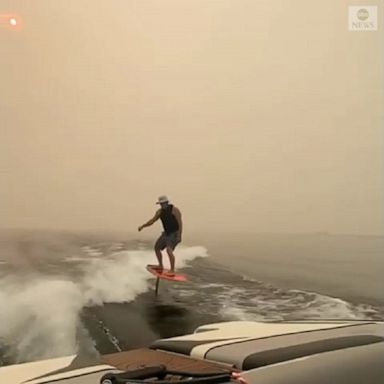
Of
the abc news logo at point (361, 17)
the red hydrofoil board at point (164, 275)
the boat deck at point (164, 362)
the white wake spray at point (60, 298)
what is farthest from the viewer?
the abc news logo at point (361, 17)

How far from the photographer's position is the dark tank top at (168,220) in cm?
172

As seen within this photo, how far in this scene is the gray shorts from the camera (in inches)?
67.4

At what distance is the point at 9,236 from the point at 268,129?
68 centimetres

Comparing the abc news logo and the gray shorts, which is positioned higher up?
the abc news logo

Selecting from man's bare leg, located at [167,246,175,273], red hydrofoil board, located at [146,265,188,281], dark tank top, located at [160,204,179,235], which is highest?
→ dark tank top, located at [160,204,179,235]

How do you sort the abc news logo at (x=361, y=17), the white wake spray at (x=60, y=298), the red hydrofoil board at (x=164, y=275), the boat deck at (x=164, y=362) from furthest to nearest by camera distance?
the abc news logo at (x=361, y=17), the red hydrofoil board at (x=164, y=275), the white wake spray at (x=60, y=298), the boat deck at (x=164, y=362)

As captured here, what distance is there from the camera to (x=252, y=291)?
1.78 metres

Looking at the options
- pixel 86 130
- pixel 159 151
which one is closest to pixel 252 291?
pixel 159 151

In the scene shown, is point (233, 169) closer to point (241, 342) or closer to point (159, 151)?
point (159, 151)

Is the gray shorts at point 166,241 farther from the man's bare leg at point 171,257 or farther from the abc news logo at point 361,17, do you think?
the abc news logo at point 361,17

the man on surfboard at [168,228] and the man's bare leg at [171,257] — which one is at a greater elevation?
the man on surfboard at [168,228]

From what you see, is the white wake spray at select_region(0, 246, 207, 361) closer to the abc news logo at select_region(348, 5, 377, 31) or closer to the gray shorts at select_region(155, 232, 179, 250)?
the gray shorts at select_region(155, 232, 179, 250)

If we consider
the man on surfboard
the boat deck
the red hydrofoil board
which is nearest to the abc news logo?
the man on surfboard

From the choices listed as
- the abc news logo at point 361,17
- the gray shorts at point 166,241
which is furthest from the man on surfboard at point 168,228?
the abc news logo at point 361,17
